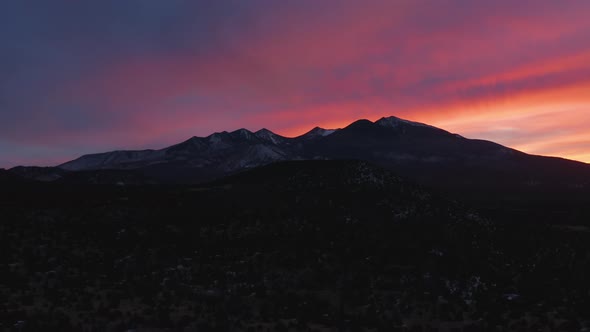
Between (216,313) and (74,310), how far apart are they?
938 centimetres

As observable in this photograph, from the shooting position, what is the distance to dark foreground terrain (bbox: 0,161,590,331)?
31.4 meters

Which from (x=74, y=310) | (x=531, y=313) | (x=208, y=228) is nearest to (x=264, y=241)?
(x=208, y=228)

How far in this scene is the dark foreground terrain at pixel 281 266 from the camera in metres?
31.4

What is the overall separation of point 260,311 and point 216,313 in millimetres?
3102

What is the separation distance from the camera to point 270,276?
40.2m

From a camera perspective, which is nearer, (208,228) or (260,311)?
(260,311)

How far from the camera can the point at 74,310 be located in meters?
30.5

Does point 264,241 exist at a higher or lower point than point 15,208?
lower

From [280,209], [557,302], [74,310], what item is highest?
[280,209]

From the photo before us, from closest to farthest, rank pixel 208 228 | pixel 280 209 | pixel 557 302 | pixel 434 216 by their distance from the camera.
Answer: pixel 557 302 < pixel 208 228 < pixel 280 209 < pixel 434 216

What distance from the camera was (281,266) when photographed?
141 feet

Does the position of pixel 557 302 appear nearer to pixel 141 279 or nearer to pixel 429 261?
pixel 429 261

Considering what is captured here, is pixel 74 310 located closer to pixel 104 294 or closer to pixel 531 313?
pixel 104 294

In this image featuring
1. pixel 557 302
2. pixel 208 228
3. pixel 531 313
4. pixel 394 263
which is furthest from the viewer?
pixel 208 228
